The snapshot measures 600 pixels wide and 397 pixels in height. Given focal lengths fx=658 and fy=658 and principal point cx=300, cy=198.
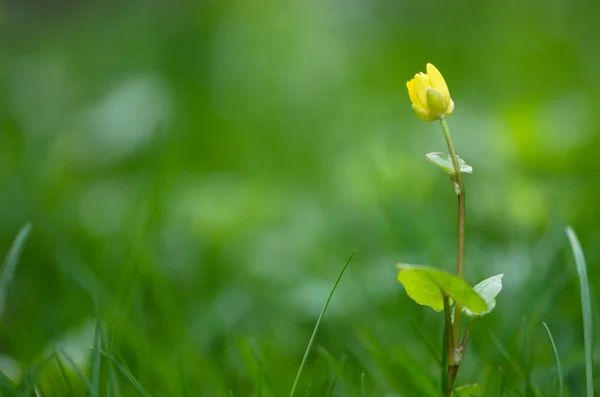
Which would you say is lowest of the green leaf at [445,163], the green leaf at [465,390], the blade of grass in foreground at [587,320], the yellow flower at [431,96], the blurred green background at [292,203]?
the blurred green background at [292,203]

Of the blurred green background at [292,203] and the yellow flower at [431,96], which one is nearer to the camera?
the yellow flower at [431,96]

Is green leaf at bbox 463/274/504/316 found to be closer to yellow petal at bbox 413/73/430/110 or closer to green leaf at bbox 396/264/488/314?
green leaf at bbox 396/264/488/314

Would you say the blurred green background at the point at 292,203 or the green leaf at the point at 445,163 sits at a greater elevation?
the green leaf at the point at 445,163

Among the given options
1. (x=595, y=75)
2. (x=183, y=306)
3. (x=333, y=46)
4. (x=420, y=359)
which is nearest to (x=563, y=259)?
(x=420, y=359)

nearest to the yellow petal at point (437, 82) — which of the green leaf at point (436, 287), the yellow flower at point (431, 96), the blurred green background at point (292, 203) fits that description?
the yellow flower at point (431, 96)

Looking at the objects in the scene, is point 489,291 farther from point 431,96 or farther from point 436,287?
point 431,96

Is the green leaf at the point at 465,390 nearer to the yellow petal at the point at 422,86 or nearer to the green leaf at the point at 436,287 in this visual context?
the green leaf at the point at 436,287

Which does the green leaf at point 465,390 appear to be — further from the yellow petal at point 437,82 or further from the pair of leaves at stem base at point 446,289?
the yellow petal at point 437,82
